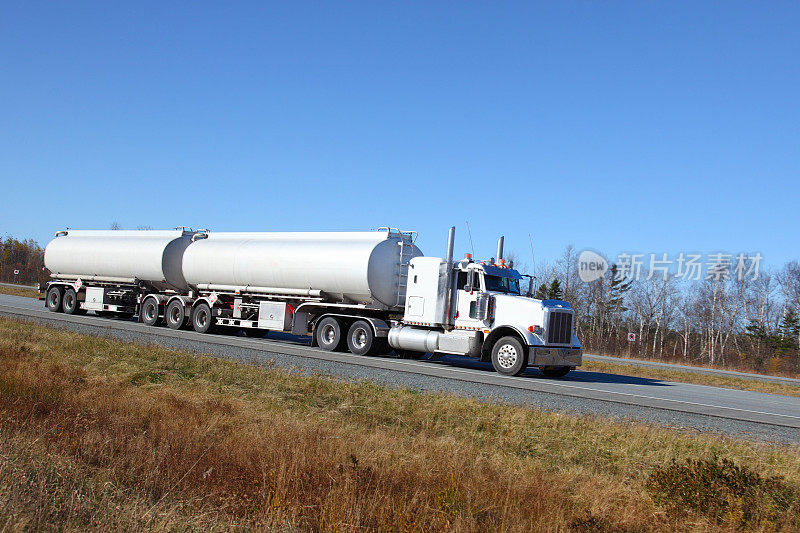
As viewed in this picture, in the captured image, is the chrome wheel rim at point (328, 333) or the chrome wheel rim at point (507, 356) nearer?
the chrome wheel rim at point (507, 356)

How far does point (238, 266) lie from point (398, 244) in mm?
6518

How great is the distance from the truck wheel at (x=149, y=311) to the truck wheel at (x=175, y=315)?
0.62m

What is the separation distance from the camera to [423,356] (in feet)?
74.3

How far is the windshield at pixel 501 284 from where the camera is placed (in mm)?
18344

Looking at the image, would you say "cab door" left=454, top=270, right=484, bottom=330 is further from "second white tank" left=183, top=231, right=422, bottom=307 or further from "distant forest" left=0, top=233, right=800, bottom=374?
"distant forest" left=0, top=233, right=800, bottom=374

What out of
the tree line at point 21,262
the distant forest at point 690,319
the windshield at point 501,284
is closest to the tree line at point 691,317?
the distant forest at point 690,319

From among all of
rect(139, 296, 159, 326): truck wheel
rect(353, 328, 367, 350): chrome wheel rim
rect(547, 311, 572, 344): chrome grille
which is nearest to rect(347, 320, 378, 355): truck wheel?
rect(353, 328, 367, 350): chrome wheel rim

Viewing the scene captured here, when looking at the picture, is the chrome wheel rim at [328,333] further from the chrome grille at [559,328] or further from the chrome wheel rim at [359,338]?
the chrome grille at [559,328]

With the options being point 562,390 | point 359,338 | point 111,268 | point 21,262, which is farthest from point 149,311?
point 21,262

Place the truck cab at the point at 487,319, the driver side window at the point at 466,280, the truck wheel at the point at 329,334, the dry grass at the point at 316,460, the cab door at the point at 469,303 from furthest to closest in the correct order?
the truck wheel at the point at 329,334, the driver side window at the point at 466,280, the cab door at the point at 469,303, the truck cab at the point at 487,319, the dry grass at the point at 316,460

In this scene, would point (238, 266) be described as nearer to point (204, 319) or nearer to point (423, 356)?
point (204, 319)

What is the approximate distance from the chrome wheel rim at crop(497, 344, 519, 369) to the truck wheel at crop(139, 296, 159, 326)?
15688 millimetres

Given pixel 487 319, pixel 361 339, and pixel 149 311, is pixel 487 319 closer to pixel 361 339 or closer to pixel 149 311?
pixel 361 339

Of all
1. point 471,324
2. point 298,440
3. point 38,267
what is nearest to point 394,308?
point 471,324
